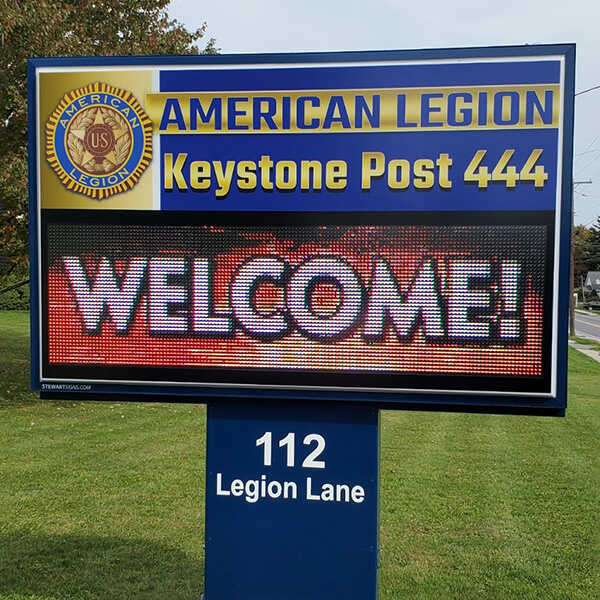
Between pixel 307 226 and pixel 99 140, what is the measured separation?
4.22ft

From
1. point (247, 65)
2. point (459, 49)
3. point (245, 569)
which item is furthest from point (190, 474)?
point (459, 49)

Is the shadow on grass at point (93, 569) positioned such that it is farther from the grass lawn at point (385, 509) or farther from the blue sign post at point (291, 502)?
the blue sign post at point (291, 502)

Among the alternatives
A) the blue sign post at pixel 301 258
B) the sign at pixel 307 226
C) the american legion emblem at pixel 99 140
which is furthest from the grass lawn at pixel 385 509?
the american legion emblem at pixel 99 140

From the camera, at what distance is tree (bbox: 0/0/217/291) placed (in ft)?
35.3

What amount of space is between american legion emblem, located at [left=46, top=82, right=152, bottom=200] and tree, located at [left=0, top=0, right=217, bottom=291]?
7.14 metres

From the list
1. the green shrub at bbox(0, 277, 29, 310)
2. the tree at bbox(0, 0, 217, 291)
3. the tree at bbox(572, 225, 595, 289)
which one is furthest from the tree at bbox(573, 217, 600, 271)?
the tree at bbox(0, 0, 217, 291)

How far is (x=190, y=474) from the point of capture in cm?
773

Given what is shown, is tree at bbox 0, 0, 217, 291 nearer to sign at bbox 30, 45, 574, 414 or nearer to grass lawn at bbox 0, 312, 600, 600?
grass lawn at bbox 0, 312, 600, 600

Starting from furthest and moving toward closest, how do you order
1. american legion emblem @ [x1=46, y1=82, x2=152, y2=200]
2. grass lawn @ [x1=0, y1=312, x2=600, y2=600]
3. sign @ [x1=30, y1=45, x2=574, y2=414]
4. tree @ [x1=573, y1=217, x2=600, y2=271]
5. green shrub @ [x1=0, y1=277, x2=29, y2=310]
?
tree @ [x1=573, y1=217, x2=600, y2=271] < green shrub @ [x1=0, y1=277, x2=29, y2=310] < grass lawn @ [x1=0, y1=312, x2=600, y2=600] < american legion emblem @ [x1=46, y1=82, x2=152, y2=200] < sign @ [x1=30, y1=45, x2=574, y2=414]

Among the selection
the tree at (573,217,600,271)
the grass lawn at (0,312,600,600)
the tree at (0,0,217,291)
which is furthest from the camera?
the tree at (573,217,600,271)

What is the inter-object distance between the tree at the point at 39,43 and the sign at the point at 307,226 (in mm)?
7430

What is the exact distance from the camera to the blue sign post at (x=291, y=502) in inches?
163

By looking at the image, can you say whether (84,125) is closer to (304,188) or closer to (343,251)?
(304,188)

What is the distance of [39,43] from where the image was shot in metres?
10.9
